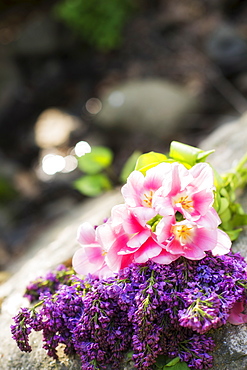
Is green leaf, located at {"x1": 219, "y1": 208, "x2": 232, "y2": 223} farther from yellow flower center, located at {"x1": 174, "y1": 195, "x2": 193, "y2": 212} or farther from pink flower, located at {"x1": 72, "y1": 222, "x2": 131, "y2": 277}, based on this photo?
pink flower, located at {"x1": 72, "y1": 222, "x2": 131, "y2": 277}

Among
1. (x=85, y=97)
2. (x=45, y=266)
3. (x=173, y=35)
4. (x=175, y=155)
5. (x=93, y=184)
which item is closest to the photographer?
(x=175, y=155)

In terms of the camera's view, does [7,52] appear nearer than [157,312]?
No

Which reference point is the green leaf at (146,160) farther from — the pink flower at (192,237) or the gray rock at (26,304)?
the gray rock at (26,304)

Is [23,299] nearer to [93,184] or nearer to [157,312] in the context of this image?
[157,312]

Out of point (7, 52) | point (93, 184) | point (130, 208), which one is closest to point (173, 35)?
point (7, 52)

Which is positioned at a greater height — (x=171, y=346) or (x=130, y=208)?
(x=130, y=208)

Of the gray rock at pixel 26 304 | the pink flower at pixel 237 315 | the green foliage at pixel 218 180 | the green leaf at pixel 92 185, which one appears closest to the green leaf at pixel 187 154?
the green foliage at pixel 218 180

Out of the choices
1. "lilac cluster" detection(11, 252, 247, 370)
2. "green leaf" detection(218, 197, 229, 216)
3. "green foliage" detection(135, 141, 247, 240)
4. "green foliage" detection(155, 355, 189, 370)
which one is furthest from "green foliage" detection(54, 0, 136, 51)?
"green foliage" detection(155, 355, 189, 370)

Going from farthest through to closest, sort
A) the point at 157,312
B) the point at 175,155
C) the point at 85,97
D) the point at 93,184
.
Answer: the point at 85,97
the point at 93,184
the point at 175,155
the point at 157,312
